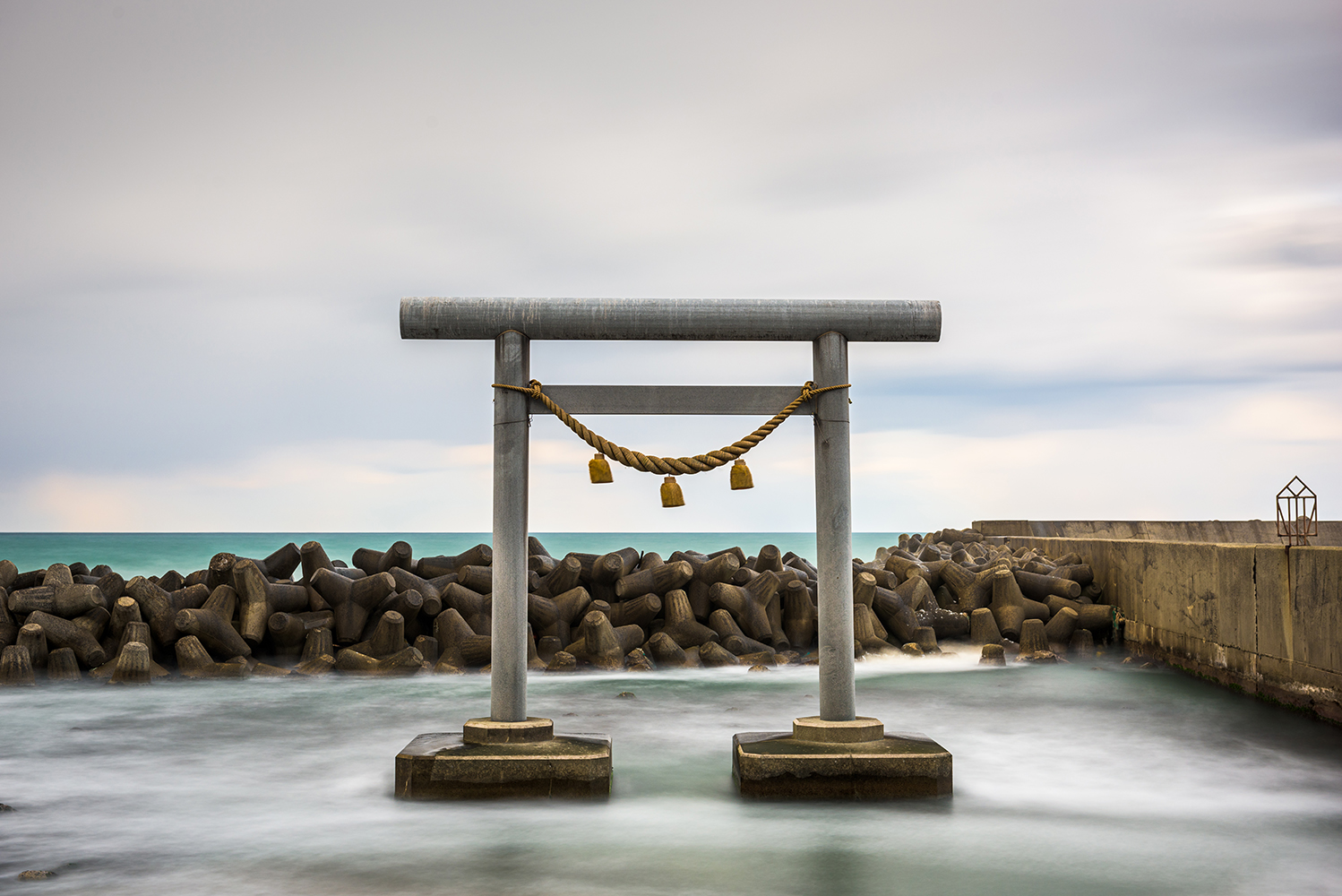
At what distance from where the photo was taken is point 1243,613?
23.8ft

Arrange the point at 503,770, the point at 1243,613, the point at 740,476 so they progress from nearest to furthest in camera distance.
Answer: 1. the point at 503,770
2. the point at 740,476
3. the point at 1243,613

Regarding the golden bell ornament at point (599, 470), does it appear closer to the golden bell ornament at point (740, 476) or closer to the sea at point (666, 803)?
the golden bell ornament at point (740, 476)

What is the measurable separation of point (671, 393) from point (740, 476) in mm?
540

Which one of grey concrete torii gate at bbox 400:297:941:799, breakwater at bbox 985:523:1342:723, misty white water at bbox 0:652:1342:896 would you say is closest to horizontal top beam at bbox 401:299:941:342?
grey concrete torii gate at bbox 400:297:941:799

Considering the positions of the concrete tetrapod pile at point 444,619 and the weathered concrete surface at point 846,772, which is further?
the concrete tetrapod pile at point 444,619

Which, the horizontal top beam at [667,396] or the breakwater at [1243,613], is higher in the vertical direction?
the horizontal top beam at [667,396]

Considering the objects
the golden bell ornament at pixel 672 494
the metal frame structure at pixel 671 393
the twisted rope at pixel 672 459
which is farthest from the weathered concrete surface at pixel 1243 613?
the golden bell ornament at pixel 672 494

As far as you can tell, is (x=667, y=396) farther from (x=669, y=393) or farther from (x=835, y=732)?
(x=835, y=732)

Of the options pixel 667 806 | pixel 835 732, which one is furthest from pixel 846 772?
pixel 667 806

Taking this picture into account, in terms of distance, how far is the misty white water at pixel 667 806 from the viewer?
13.1 ft

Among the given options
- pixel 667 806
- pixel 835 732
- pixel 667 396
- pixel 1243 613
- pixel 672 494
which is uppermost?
pixel 667 396

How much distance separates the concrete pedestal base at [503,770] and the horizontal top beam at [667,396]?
1625mm

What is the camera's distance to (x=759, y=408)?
16.7 feet

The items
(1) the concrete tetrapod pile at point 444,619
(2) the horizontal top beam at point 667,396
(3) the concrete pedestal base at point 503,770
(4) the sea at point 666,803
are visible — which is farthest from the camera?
(1) the concrete tetrapod pile at point 444,619
